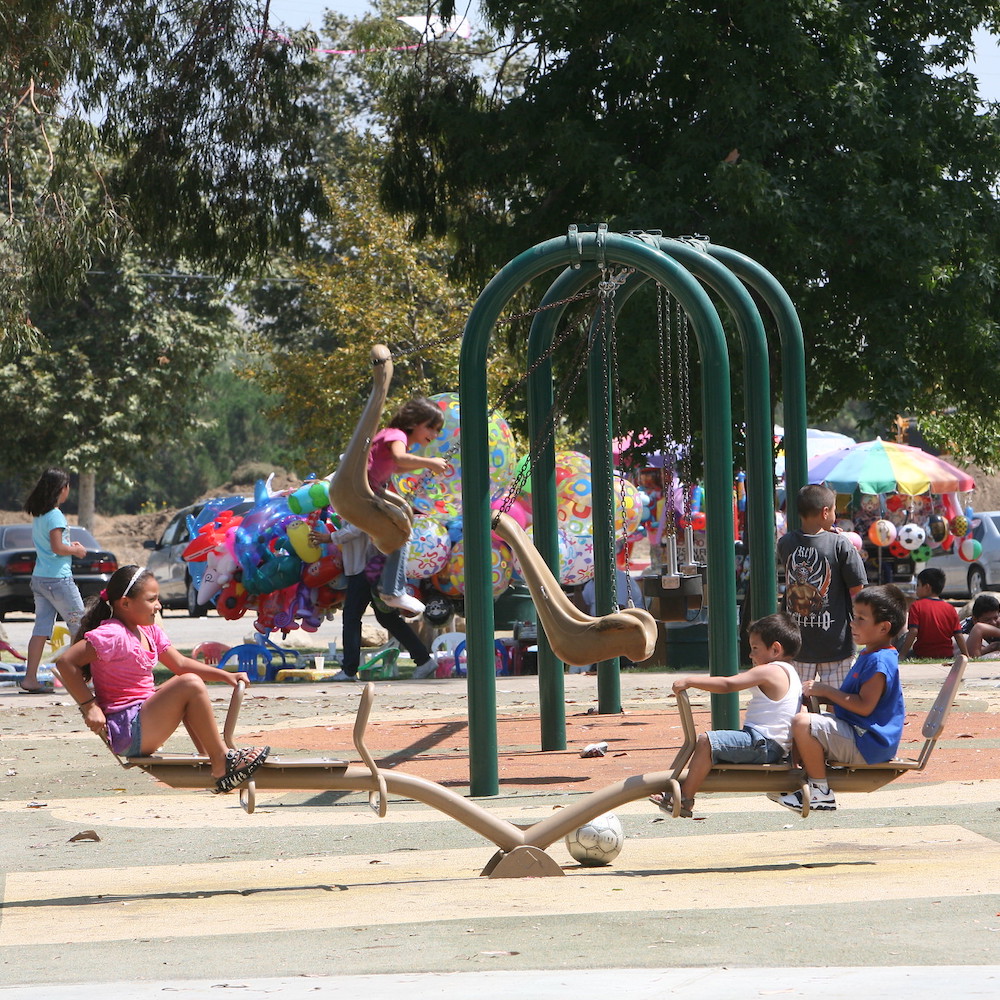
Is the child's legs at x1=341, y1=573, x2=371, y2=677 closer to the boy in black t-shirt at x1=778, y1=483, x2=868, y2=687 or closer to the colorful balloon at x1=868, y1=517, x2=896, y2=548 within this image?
the boy in black t-shirt at x1=778, y1=483, x2=868, y2=687

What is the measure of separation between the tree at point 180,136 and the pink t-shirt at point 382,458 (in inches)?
382

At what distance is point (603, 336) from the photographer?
10148 millimetres

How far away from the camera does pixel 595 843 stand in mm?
6625

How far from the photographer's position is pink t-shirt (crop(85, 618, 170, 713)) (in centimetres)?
671

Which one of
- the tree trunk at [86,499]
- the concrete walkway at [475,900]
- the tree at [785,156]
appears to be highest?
the tree at [785,156]

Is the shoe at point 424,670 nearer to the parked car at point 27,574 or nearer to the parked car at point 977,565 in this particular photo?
the parked car at point 27,574

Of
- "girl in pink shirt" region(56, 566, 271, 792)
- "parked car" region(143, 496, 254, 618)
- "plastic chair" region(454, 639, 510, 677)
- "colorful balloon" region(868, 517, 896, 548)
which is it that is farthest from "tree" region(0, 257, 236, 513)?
"girl in pink shirt" region(56, 566, 271, 792)

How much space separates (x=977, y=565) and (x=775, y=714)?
25797 mm

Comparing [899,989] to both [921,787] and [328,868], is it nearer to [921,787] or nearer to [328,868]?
[328,868]

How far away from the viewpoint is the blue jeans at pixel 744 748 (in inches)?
255

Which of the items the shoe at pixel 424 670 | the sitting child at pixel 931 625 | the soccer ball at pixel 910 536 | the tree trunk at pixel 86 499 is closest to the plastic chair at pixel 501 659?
the shoe at pixel 424 670

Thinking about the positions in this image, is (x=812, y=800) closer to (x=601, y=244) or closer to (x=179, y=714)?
(x=179, y=714)

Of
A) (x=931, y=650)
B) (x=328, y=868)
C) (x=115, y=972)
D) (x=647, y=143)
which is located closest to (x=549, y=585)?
(x=328, y=868)

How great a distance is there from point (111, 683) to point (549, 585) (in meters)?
1.91
